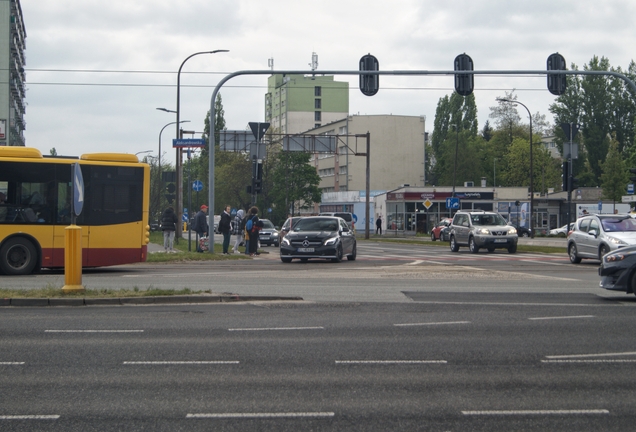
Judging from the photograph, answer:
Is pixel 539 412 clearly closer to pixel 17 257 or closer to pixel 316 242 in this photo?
pixel 17 257

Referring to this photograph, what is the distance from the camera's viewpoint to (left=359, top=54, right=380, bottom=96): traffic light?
25734 mm

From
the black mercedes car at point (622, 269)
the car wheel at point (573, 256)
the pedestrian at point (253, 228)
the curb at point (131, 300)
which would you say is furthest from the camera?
the pedestrian at point (253, 228)

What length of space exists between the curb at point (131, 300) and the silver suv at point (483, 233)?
70.2ft

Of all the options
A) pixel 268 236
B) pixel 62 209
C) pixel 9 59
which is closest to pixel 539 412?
pixel 62 209

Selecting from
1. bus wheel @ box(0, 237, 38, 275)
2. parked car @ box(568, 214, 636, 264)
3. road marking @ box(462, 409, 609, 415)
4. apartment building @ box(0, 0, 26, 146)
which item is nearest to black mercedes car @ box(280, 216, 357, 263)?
parked car @ box(568, 214, 636, 264)

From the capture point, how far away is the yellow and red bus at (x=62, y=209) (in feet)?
68.0

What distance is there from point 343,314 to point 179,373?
194 inches

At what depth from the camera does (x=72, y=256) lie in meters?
14.3

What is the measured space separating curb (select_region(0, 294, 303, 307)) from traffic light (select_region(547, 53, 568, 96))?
15.1 metres

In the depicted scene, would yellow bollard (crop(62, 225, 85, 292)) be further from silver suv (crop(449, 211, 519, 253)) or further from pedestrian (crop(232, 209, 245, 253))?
silver suv (crop(449, 211, 519, 253))

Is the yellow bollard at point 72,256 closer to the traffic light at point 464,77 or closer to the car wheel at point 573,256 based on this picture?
the traffic light at point 464,77

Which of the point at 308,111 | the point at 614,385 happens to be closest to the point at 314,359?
the point at 614,385

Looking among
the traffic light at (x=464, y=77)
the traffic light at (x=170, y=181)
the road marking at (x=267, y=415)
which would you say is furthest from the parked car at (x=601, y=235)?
the road marking at (x=267, y=415)

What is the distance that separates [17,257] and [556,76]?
17.1 metres
